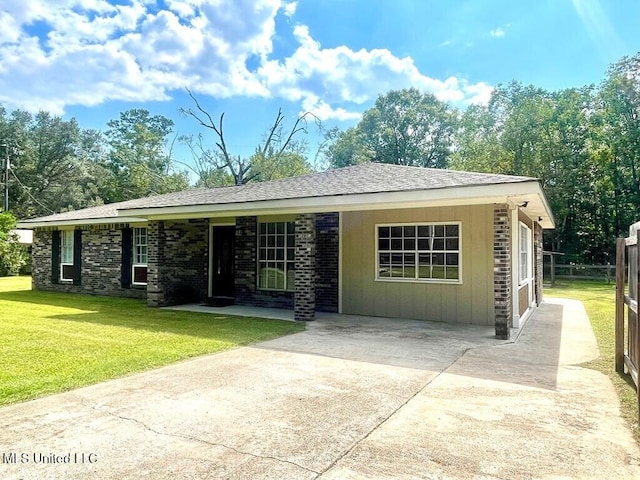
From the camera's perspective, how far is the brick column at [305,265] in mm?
8953

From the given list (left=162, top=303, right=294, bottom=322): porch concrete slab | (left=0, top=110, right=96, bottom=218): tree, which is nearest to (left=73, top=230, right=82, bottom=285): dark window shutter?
(left=162, top=303, right=294, bottom=322): porch concrete slab

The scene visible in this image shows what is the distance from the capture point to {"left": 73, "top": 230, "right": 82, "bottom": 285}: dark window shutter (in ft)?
47.6

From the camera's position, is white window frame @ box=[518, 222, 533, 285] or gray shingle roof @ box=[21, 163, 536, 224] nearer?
gray shingle roof @ box=[21, 163, 536, 224]

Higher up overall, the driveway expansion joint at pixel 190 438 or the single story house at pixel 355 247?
the single story house at pixel 355 247

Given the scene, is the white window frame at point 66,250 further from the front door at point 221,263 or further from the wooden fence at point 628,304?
the wooden fence at point 628,304

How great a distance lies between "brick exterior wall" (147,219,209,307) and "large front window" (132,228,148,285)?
196 centimetres

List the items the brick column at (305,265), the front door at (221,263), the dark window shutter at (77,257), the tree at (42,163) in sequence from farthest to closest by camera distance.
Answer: the tree at (42,163) → the dark window shutter at (77,257) → the front door at (221,263) → the brick column at (305,265)

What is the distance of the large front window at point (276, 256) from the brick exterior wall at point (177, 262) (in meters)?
1.79

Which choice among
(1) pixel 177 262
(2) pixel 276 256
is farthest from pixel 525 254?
(1) pixel 177 262

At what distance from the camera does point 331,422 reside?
365 centimetres

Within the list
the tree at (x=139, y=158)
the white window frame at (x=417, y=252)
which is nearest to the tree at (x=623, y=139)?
the white window frame at (x=417, y=252)

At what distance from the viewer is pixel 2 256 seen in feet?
74.0

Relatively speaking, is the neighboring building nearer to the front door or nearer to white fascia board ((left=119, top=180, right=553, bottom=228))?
the front door

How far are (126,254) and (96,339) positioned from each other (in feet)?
22.5
